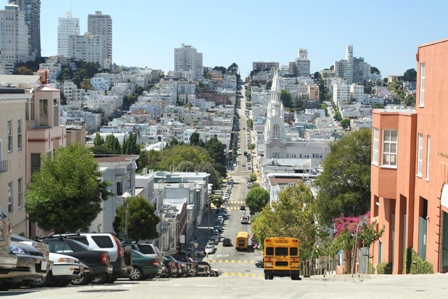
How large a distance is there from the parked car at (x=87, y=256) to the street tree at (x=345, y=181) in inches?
1267

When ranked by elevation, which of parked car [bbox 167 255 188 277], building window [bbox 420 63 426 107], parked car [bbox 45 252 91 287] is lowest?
parked car [bbox 167 255 188 277]

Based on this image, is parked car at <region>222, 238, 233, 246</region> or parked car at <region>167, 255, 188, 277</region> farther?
parked car at <region>222, 238, 233, 246</region>

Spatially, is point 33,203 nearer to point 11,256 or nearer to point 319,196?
point 11,256

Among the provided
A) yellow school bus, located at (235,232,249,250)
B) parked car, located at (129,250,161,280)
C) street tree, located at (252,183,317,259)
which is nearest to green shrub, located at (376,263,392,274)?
parked car, located at (129,250,161,280)

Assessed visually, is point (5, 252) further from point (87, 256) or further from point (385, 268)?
point (385, 268)

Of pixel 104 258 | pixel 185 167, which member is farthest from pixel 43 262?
pixel 185 167

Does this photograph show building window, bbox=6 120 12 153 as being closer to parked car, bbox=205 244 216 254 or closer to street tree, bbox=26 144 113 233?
street tree, bbox=26 144 113 233

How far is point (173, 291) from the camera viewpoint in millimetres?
17875

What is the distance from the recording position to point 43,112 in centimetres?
3688

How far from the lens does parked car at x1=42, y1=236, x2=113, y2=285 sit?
20844 millimetres

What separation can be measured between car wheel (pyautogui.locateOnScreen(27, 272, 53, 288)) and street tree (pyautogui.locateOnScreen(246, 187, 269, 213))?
109 meters

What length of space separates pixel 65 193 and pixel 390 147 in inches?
468

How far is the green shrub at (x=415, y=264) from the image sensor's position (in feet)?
88.9

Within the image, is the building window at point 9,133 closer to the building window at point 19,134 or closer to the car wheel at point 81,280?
the building window at point 19,134
